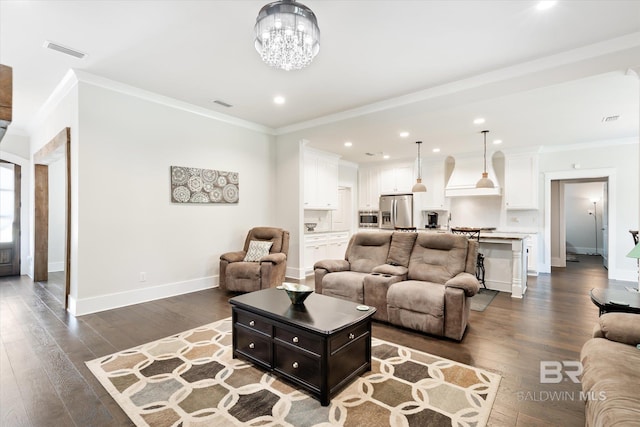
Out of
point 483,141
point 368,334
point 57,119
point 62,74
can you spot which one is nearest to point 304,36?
point 368,334

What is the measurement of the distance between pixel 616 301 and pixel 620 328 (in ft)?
2.19

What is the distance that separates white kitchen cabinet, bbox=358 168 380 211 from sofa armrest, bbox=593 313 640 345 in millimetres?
6607

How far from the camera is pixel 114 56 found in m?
3.34

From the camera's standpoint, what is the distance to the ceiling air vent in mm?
3092

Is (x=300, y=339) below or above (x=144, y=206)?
below

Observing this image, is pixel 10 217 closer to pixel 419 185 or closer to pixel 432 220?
pixel 419 185

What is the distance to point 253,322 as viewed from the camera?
2.45 m

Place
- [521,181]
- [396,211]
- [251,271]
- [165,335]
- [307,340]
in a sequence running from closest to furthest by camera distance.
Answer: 1. [307,340]
2. [165,335]
3. [251,271]
4. [521,181]
5. [396,211]

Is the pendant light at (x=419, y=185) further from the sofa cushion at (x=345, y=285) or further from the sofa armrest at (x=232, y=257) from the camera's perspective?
the sofa armrest at (x=232, y=257)

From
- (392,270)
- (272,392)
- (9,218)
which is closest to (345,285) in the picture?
(392,270)

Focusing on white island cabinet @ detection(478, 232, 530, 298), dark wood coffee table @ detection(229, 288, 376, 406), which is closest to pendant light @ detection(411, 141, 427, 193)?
white island cabinet @ detection(478, 232, 530, 298)

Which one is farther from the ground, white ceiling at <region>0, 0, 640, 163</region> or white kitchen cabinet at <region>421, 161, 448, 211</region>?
white ceiling at <region>0, 0, 640, 163</region>

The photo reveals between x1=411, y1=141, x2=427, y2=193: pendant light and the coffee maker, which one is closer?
x1=411, y1=141, x2=427, y2=193: pendant light

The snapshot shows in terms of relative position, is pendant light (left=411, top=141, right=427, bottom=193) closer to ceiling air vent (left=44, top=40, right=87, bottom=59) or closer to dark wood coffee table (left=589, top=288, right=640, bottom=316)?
dark wood coffee table (left=589, top=288, right=640, bottom=316)
